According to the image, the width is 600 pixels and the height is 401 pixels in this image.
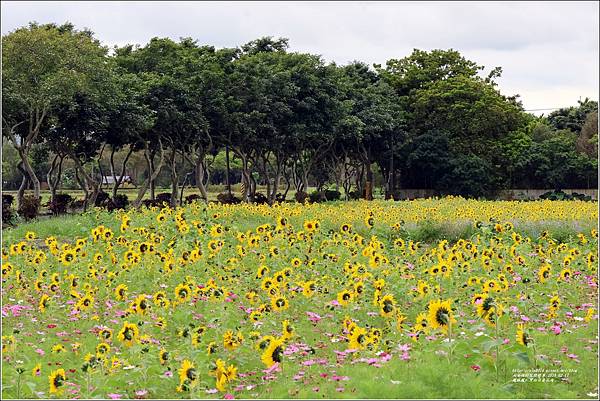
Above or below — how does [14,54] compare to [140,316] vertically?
above

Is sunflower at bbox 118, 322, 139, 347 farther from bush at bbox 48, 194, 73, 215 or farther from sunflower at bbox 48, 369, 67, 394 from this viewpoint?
bush at bbox 48, 194, 73, 215

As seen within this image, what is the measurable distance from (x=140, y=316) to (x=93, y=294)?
103 cm

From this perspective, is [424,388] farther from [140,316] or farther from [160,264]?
[160,264]

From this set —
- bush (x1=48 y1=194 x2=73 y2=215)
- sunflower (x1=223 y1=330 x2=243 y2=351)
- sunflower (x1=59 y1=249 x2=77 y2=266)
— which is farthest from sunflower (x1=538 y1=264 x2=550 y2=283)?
bush (x1=48 y1=194 x2=73 y2=215)

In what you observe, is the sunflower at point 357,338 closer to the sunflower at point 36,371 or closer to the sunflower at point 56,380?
the sunflower at point 56,380

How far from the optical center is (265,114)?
27719mm

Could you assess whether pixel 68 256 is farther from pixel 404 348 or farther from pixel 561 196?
pixel 561 196

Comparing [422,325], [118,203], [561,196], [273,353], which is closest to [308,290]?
[422,325]

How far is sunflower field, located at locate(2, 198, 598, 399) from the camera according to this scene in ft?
16.9

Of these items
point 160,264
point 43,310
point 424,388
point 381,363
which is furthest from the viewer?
point 160,264

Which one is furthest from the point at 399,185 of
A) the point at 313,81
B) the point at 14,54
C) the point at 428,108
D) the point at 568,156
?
the point at 14,54

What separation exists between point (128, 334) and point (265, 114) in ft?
73.8

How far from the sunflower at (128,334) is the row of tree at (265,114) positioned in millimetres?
15929

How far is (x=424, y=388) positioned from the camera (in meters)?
4.84
